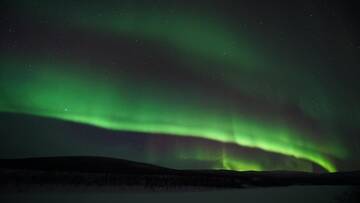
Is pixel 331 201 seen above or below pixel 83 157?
below

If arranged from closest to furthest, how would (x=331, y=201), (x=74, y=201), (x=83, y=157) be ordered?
(x=74, y=201), (x=331, y=201), (x=83, y=157)

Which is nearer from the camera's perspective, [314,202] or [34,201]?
[34,201]

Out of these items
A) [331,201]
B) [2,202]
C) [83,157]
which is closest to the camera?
[2,202]

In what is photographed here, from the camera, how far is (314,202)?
A: 33.5ft

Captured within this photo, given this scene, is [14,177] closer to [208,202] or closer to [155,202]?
[155,202]

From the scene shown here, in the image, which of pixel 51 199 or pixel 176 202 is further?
pixel 176 202

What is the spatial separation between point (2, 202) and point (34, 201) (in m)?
1.01

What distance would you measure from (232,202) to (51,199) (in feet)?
25.8

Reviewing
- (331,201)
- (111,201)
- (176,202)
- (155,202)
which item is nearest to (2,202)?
(111,201)

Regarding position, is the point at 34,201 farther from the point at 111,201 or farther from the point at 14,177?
the point at 14,177

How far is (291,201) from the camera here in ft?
Answer: 34.7

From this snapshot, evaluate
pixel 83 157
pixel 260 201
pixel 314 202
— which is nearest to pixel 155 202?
pixel 260 201

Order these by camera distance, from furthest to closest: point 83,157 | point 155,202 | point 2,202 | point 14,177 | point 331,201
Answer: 1. point 83,157
2. point 14,177
3. point 331,201
4. point 155,202
5. point 2,202

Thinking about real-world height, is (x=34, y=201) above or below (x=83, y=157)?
below
